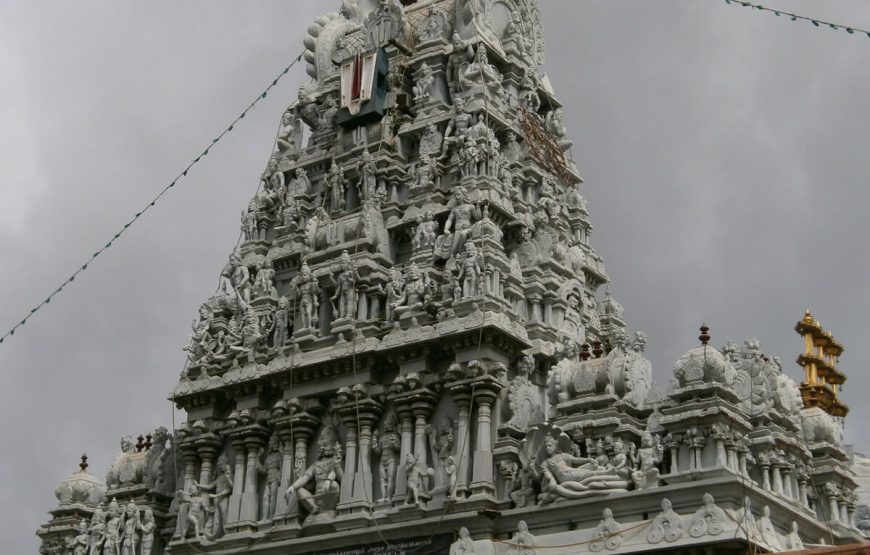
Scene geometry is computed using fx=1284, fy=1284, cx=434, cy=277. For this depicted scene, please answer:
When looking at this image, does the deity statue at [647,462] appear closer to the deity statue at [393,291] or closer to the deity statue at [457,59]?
the deity statue at [393,291]

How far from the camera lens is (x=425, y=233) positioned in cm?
3434

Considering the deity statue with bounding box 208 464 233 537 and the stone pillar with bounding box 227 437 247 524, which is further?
the deity statue with bounding box 208 464 233 537

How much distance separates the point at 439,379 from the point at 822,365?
712 inches

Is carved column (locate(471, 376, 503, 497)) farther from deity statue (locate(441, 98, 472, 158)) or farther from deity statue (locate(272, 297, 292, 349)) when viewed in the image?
deity statue (locate(441, 98, 472, 158))

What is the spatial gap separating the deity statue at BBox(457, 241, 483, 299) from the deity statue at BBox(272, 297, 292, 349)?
5939mm

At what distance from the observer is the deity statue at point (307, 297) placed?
34.9 meters

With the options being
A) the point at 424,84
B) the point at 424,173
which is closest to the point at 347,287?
the point at 424,173

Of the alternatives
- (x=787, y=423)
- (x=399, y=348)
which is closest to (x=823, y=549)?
(x=787, y=423)

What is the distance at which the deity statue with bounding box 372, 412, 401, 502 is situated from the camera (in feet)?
105

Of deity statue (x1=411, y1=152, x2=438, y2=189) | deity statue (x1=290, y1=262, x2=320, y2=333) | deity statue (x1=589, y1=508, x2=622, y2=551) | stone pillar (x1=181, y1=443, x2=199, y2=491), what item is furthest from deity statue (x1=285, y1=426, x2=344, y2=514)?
deity statue (x1=589, y1=508, x2=622, y2=551)

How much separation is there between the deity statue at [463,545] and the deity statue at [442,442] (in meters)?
2.12

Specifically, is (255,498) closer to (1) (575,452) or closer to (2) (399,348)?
(2) (399,348)

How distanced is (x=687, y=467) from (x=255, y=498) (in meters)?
12.7

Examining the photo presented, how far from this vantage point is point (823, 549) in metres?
23.7
